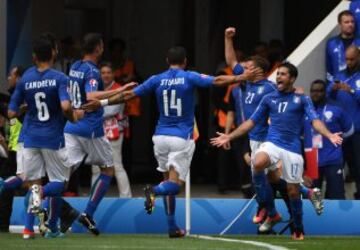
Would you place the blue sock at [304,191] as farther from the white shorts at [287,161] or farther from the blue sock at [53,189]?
the blue sock at [53,189]

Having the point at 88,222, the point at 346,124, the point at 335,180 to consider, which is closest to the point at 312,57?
the point at 346,124

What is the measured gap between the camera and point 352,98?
67.6 feet

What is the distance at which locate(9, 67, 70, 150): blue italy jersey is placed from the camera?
1666 cm

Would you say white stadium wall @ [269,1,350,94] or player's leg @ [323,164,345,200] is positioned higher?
white stadium wall @ [269,1,350,94]

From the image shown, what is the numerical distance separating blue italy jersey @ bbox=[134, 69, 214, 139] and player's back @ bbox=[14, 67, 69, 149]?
1.19 metres

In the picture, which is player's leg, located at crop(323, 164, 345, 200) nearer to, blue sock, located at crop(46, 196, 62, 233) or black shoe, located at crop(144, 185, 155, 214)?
black shoe, located at crop(144, 185, 155, 214)

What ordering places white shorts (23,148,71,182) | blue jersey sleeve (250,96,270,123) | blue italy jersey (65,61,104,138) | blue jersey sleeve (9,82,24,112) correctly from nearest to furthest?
blue jersey sleeve (9,82,24,112) → white shorts (23,148,71,182) → blue jersey sleeve (250,96,270,123) → blue italy jersey (65,61,104,138)

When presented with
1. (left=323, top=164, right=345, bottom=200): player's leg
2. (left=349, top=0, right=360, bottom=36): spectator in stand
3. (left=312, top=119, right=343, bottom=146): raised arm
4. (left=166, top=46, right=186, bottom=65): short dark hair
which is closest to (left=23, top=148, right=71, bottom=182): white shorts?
(left=166, top=46, right=186, bottom=65): short dark hair

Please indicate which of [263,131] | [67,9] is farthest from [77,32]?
[263,131]

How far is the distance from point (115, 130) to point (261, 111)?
3.95m

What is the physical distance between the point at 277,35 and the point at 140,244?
31.9 ft

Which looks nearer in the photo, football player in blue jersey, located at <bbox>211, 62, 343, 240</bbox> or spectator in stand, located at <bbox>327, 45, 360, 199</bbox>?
football player in blue jersey, located at <bbox>211, 62, 343, 240</bbox>

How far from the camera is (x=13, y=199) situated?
1931 cm

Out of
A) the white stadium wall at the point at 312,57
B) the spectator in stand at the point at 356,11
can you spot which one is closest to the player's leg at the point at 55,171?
the white stadium wall at the point at 312,57
